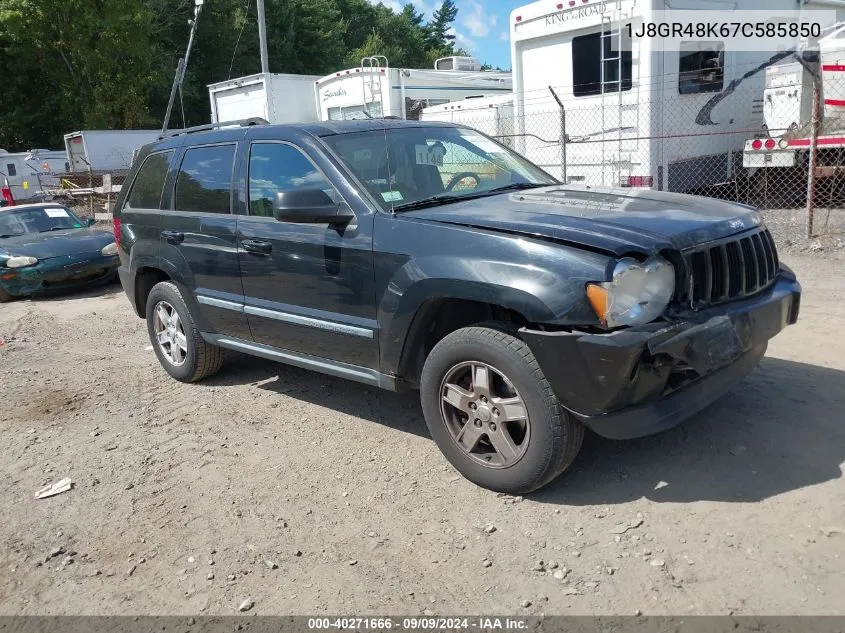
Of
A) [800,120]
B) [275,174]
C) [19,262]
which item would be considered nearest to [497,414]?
[275,174]

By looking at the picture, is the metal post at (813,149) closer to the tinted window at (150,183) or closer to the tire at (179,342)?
the tinted window at (150,183)

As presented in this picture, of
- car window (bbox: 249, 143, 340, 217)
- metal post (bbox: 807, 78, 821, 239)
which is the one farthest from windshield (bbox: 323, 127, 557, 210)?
metal post (bbox: 807, 78, 821, 239)

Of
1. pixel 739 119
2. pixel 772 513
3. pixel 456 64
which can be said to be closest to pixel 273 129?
pixel 772 513

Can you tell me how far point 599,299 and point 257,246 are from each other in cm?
227

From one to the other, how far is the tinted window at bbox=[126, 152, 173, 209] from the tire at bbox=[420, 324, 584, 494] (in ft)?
9.68

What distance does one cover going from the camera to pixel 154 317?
5.68 m

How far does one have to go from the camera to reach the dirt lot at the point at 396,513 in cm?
287

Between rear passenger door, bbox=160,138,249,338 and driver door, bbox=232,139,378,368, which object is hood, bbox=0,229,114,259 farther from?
driver door, bbox=232,139,378,368

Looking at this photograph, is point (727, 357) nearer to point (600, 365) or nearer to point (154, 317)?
point (600, 365)

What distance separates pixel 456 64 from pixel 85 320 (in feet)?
35.3

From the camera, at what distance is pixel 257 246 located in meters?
4.42

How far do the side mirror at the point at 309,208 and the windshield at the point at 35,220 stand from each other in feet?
27.5

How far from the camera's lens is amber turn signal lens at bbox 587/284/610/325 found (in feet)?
9.89

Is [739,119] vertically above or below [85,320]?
above
